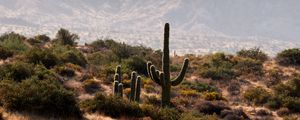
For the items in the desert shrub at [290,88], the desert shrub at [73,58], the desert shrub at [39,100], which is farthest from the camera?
the desert shrub at [73,58]

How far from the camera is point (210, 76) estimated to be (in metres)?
34.0

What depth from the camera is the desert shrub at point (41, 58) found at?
28781 mm

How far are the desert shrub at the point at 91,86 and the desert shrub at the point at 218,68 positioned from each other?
939 cm

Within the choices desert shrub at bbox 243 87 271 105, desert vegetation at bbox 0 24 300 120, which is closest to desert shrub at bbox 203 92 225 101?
desert vegetation at bbox 0 24 300 120

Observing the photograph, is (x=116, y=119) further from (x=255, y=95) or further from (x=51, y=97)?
(x=255, y=95)

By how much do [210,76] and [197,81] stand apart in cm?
168

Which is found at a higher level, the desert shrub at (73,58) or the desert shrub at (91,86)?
the desert shrub at (73,58)

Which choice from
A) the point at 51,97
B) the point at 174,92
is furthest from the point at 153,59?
the point at 51,97

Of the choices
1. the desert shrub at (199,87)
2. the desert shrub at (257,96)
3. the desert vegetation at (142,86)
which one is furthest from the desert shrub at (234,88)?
the desert shrub at (257,96)

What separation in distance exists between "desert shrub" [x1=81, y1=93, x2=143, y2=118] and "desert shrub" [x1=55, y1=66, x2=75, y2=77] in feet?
34.7

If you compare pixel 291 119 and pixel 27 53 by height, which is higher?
pixel 27 53

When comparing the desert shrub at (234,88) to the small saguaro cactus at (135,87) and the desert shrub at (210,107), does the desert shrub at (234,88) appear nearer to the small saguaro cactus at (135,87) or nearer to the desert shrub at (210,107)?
the desert shrub at (210,107)

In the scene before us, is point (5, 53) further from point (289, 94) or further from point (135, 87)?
point (289, 94)

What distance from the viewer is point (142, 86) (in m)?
28.5
